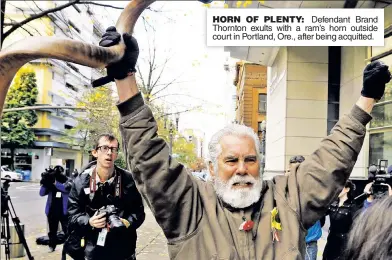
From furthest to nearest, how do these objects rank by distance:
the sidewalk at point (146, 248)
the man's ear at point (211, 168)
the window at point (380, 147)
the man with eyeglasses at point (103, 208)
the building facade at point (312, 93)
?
the building facade at point (312, 93) < the window at point (380, 147) < the sidewalk at point (146, 248) < the man with eyeglasses at point (103, 208) < the man's ear at point (211, 168)

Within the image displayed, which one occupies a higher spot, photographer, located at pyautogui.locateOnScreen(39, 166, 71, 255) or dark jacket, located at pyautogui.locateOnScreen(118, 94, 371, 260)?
dark jacket, located at pyautogui.locateOnScreen(118, 94, 371, 260)

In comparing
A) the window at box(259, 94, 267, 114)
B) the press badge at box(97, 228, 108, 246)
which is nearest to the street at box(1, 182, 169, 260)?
the press badge at box(97, 228, 108, 246)

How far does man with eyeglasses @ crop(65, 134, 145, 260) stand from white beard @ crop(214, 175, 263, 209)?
1728 millimetres

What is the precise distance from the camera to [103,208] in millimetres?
3721

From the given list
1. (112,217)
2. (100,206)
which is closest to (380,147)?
(100,206)

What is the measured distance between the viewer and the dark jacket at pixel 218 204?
2002 mm

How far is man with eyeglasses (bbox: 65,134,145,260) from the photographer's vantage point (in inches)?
147

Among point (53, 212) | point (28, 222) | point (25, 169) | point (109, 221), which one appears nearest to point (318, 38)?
point (53, 212)

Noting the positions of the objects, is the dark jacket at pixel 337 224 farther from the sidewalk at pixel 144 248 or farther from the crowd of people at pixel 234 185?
Answer: the sidewalk at pixel 144 248

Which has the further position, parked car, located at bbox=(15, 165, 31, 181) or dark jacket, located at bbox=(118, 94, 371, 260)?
parked car, located at bbox=(15, 165, 31, 181)

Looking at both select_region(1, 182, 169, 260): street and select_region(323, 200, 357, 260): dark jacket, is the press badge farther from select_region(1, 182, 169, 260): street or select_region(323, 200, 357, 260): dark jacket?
select_region(1, 182, 169, 260): street

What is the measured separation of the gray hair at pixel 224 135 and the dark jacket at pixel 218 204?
20cm

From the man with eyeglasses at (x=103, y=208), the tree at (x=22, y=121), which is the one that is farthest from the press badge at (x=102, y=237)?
the tree at (x=22, y=121)

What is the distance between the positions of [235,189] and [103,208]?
6.17 feet
